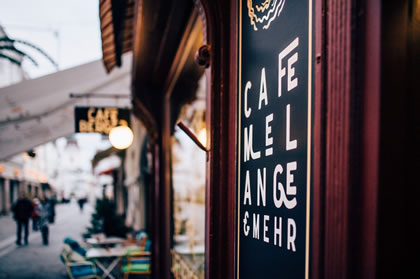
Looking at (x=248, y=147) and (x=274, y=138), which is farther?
(x=248, y=147)

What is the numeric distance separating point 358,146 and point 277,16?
675mm

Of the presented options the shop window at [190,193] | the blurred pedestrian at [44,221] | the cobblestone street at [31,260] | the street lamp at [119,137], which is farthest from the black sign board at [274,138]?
the blurred pedestrian at [44,221]

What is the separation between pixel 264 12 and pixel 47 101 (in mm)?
7540

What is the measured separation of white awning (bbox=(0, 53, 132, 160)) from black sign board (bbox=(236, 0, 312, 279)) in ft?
21.2

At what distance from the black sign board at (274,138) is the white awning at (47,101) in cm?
648

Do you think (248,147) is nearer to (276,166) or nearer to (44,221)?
(276,166)

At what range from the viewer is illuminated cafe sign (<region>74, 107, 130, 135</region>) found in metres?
6.32

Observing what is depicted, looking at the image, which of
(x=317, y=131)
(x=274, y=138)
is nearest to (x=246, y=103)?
(x=274, y=138)

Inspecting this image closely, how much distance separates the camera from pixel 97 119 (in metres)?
6.39

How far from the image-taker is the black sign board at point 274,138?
1131 millimetres

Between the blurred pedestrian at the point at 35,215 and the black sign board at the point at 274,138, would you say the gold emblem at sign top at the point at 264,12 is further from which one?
the blurred pedestrian at the point at 35,215

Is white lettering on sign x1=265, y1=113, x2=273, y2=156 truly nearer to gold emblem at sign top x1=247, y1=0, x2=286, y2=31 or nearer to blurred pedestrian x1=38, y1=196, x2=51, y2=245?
gold emblem at sign top x1=247, y1=0, x2=286, y2=31

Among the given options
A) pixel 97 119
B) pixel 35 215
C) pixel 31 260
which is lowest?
pixel 31 260

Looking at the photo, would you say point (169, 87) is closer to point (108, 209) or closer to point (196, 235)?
point (196, 235)
